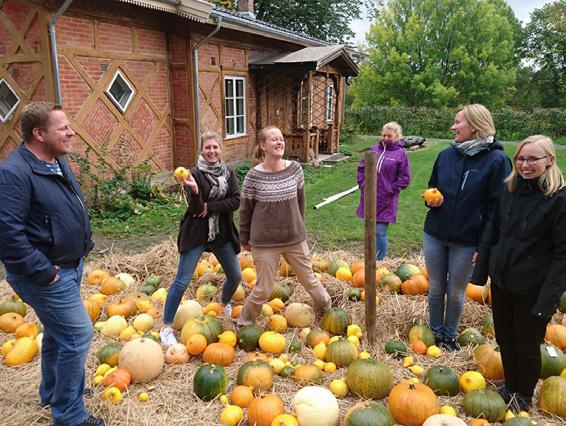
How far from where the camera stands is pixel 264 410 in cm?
291

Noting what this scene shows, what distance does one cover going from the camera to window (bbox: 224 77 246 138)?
1293 cm

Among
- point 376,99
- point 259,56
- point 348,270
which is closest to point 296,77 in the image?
point 259,56

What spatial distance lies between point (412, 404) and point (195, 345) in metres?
1.75

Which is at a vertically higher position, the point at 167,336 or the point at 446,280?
the point at 446,280

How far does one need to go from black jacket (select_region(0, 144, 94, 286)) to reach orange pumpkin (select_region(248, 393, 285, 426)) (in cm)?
147

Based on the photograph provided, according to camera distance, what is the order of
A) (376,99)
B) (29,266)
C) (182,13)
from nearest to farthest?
(29,266) < (182,13) < (376,99)

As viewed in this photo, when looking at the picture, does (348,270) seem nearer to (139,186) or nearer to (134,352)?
(134,352)

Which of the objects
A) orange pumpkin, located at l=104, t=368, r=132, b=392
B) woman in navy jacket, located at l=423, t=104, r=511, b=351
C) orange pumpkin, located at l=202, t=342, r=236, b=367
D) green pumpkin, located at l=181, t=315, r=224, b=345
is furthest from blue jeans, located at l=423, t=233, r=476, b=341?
orange pumpkin, located at l=104, t=368, r=132, b=392

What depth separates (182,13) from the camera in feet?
30.4

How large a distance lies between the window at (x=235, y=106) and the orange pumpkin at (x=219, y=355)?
980cm

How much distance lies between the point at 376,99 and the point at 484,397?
37.0m

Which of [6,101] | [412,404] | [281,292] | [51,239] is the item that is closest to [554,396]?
[412,404]

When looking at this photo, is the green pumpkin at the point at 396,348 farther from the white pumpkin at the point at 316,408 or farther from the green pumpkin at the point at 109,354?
the green pumpkin at the point at 109,354

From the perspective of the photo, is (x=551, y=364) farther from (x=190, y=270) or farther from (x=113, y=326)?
(x=113, y=326)
